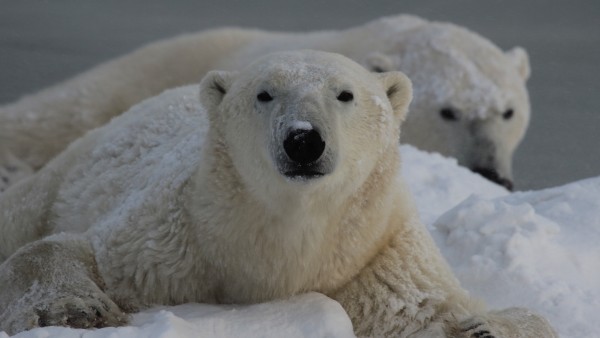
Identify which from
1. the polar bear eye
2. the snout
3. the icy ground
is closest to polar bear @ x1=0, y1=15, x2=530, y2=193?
the polar bear eye

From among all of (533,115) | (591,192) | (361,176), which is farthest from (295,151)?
(533,115)

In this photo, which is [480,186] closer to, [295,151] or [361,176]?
[361,176]

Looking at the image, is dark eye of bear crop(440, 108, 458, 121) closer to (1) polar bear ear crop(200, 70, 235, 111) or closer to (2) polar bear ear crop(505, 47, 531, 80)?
(2) polar bear ear crop(505, 47, 531, 80)

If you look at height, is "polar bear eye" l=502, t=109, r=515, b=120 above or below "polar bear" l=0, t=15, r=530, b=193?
below

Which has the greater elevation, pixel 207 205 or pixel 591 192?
pixel 207 205

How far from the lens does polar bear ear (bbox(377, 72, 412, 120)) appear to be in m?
3.21

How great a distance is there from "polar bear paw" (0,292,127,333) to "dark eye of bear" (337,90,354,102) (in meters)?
0.85

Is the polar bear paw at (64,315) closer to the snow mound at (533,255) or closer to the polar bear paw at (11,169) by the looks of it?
the snow mound at (533,255)

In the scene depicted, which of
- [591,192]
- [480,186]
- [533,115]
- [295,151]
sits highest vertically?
[295,151]

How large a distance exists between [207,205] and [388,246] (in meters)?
0.56

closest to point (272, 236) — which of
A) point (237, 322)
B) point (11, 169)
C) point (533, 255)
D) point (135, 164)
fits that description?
point (237, 322)

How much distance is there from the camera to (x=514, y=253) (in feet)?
11.8

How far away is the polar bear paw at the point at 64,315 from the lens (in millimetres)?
2781

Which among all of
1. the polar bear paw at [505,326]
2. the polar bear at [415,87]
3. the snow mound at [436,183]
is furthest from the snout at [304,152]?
the polar bear at [415,87]
